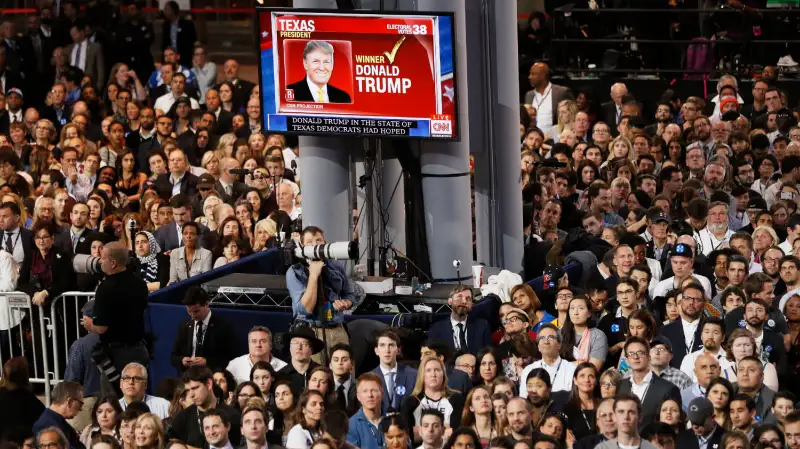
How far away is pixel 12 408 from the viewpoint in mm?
14070

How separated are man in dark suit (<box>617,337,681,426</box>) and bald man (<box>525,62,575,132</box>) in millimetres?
10236

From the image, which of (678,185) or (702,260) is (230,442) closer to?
(702,260)

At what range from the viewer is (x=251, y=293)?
16.5 m

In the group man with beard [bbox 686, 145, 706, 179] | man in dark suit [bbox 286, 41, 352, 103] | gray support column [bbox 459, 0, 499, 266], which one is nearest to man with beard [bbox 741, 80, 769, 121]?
man with beard [bbox 686, 145, 706, 179]

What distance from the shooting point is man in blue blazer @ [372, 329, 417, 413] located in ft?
45.9

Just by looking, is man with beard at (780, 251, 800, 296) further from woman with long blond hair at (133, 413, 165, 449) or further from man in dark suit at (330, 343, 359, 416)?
woman with long blond hair at (133, 413, 165, 449)

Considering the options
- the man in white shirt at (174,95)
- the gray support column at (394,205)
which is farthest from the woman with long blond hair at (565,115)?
the gray support column at (394,205)

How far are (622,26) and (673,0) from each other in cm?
98

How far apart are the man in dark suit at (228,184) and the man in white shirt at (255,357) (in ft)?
17.1

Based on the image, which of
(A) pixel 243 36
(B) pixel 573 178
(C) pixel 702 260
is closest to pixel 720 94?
(B) pixel 573 178

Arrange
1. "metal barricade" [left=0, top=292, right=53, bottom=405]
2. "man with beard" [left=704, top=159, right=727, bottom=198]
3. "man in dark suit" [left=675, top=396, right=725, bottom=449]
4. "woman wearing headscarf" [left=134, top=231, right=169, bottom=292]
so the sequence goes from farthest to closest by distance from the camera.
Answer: "man with beard" [left=704, top=159, right=727, bottom=198], "woman wearing headscarf" [left=134, top=231, right=169, bottom=292], "metal barricade" [left=0, top=292, right=53, bottom=405], "man in dark suit" [left=675, top=396, right=725, bottom=449]

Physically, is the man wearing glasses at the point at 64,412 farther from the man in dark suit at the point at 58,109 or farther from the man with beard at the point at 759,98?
the man in dark suit at the point at 58,109

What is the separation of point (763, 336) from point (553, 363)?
171 cm

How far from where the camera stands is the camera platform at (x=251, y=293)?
16359 mm
